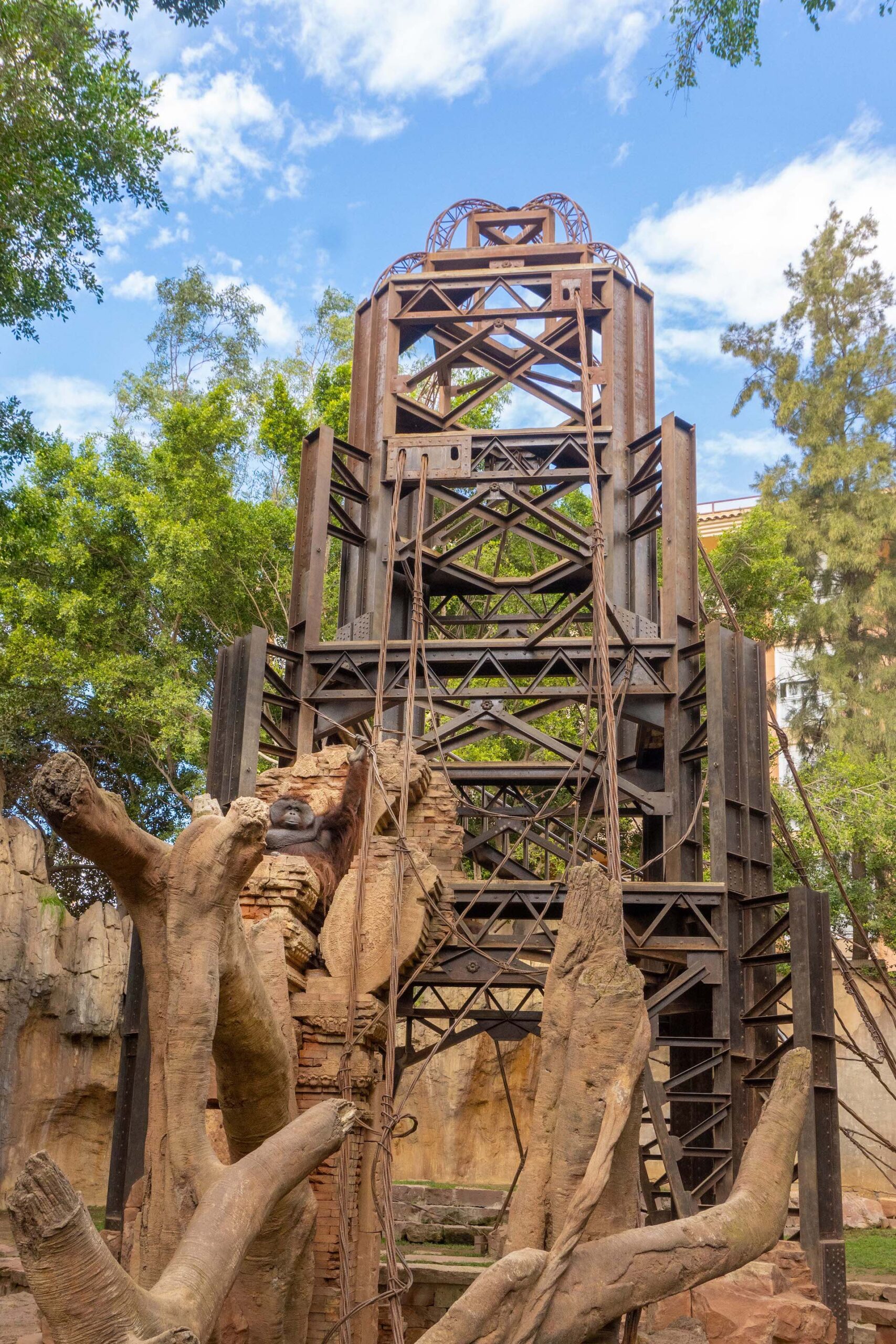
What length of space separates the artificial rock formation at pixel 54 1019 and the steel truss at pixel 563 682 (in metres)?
5.62

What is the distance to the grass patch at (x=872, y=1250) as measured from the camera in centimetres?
1855

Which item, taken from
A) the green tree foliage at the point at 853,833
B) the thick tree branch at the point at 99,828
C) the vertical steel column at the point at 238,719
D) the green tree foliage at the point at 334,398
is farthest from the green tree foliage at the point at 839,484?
the thick tree branch at the point at 99,828

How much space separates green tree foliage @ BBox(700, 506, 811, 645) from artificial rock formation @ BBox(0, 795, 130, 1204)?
13891 millimetres

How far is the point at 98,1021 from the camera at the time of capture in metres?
22.2

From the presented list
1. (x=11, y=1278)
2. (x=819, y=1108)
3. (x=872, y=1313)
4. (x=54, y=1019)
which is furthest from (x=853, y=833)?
(x=11, y=1278)

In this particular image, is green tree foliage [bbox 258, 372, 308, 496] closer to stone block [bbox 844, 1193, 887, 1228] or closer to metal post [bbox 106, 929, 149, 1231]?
metal post [bbox 106, 929, 149, 1231]

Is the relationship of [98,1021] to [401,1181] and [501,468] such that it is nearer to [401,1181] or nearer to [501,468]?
[401,1181]

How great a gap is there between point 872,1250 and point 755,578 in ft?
42.8

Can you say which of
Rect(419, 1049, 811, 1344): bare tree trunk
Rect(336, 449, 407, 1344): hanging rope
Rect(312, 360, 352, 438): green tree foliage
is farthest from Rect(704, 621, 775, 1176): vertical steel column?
Rect(312, 360, 352, 438): green tree foliage

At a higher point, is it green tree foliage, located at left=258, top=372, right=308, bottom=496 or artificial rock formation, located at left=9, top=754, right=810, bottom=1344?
green tree foliage, located at left=258, top=372, right=308, bottom=496

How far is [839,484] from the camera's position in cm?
3350

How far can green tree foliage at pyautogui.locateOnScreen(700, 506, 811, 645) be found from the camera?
27734mm

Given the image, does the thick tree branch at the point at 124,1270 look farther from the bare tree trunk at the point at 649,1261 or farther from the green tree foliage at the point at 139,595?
the green tree foliage at the point at 139,595

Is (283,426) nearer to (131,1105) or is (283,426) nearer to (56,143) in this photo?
(56,143)
